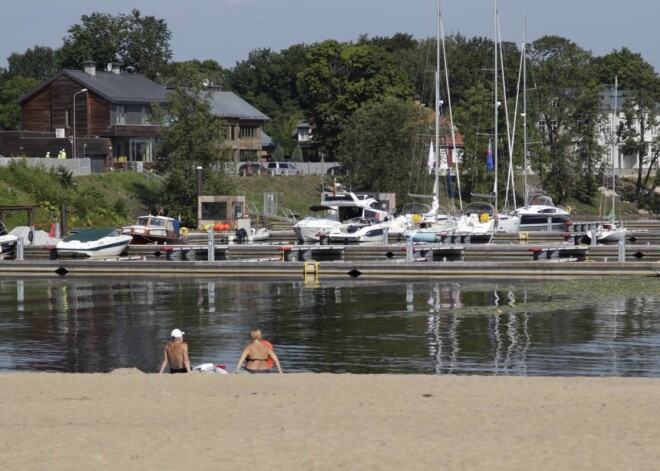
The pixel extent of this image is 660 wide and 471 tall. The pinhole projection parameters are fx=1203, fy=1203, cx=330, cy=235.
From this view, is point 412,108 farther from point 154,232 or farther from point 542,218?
point 154,232

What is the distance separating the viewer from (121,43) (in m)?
129

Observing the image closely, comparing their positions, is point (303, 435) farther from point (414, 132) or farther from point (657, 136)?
point (657, 136)

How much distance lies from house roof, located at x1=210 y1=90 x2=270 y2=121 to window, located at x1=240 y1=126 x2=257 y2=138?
4.20ft

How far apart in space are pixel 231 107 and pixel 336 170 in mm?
23244

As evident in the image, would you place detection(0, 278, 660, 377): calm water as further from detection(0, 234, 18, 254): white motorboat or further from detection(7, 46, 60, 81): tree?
detection(7, 46, 60, 81): tree

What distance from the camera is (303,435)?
17312mm

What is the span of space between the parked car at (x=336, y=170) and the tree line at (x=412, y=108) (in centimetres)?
183

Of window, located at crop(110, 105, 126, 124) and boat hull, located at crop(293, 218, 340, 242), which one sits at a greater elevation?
window, located at crop(110, 105, 126, 124)

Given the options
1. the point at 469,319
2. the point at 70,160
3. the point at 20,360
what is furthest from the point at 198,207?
the point at 20,360

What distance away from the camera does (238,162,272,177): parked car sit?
327 ft

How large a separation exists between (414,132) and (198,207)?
24383 mm

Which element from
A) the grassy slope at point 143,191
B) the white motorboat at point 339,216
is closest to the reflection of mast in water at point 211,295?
the white motorboat at point 339,216

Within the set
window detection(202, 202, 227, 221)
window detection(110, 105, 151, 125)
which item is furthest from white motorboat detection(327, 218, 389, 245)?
window detection(110, 105, 151, 125)

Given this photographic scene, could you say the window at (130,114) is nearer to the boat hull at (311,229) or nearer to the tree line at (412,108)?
the tree line at (412,108)
